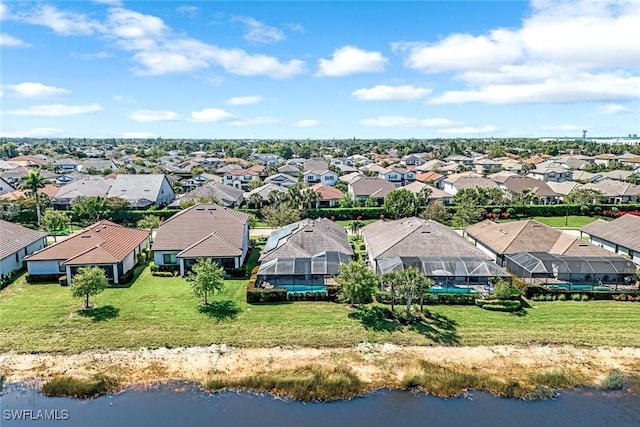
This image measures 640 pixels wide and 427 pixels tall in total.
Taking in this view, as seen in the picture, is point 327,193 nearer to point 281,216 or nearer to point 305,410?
point 281,216

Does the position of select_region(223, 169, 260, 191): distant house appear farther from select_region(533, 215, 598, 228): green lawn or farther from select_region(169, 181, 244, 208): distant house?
select_region(533, 215, 598, 228): green lawn

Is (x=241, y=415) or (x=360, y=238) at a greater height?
(x=360, y=238)

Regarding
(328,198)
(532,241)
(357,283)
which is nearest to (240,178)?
(328,198)

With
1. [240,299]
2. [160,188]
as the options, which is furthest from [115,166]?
[240,299]

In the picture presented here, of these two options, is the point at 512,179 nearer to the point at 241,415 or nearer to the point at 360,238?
the point at 360,238

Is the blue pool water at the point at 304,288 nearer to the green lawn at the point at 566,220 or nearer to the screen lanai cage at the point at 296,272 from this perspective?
the screen lanai cage at the point at 296,272

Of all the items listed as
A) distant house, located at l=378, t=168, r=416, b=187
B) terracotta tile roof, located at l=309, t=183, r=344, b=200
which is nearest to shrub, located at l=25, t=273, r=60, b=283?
terracotta tile roof, located at l=309, t=183, r=344, b=200

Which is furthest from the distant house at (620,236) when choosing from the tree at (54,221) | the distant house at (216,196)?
the tree at (54,221)
